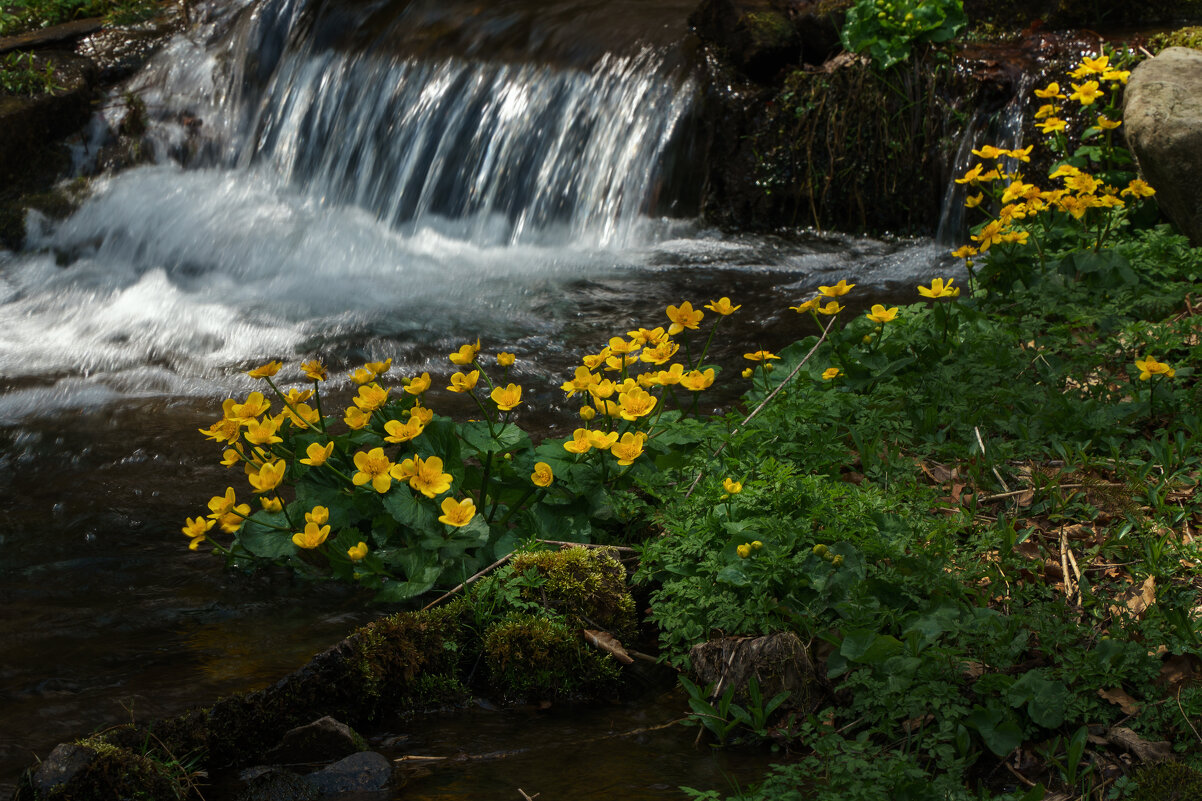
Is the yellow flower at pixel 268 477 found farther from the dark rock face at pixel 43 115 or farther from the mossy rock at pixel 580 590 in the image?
the dark rock face at pixel 43 115

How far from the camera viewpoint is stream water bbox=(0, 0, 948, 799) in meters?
2.83

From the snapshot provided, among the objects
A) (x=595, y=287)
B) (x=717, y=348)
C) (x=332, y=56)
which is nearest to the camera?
(x=717, y=348)

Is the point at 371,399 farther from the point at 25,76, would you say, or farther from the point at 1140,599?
the point at 25,76

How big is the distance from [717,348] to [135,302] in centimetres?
384

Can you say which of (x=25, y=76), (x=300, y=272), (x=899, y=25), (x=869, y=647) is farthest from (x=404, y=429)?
(x=25, y=76)

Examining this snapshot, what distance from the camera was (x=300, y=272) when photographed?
7023 mm

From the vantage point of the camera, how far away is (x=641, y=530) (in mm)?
2980

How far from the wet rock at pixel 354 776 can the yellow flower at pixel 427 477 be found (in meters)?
0.69

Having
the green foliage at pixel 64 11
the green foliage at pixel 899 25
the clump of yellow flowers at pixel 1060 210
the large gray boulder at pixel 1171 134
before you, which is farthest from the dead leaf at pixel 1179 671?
the green foliage at pixel 64 11

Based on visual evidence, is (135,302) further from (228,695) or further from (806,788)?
(806,788)

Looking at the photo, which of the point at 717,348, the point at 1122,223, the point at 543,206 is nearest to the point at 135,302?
the point at 543,206

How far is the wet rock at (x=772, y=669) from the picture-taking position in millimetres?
2344

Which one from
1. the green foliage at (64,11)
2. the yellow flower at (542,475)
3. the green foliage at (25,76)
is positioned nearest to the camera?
Answer: the yellow flower at (542,475)

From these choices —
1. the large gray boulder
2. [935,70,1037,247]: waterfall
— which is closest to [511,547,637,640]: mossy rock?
the large gray boulder
